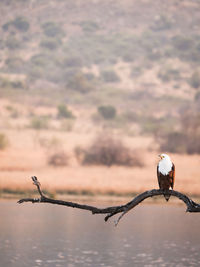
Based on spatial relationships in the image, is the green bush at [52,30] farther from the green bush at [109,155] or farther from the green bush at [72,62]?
the green bush at [109,155]

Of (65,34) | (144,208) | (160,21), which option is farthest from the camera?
(160,21)

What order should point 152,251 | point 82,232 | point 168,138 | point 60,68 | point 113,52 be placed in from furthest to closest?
1. point 113,52
2. point 60,68
3. point 168,138
4. point 82,232
5. point 152,251

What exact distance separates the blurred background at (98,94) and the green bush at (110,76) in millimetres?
130

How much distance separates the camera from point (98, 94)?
7475cm

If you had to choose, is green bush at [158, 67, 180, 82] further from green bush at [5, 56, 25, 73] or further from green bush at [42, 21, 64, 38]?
green bush at [42, 21, 64, 38]

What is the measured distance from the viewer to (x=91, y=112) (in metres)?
64.2

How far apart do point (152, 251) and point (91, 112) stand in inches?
1840

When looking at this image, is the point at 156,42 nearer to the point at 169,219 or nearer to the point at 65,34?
the point at 65,34

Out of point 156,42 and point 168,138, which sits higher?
point 156,42

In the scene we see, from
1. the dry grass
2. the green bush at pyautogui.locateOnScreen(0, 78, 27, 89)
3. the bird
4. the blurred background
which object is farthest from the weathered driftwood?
the green bush at pyautogui.locateOnScreen(0, 78, 27, 89)

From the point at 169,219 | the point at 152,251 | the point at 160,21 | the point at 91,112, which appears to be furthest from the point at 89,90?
the point at 152,251

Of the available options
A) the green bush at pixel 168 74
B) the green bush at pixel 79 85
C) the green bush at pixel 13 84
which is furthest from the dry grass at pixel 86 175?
the green bush at pixel 168 74

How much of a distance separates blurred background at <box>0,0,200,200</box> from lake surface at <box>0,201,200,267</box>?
13.9ft

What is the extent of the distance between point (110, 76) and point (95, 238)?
67198mm
